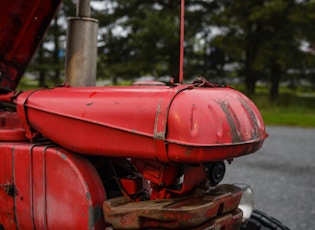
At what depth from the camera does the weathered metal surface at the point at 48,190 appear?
1.73m

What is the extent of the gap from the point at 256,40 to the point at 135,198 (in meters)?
18.8

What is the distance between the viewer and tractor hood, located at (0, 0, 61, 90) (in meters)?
2.39

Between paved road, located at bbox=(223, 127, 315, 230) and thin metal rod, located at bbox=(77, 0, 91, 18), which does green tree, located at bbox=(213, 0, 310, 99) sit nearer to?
paved road, located at bbox=(223, 127, 315, 230)

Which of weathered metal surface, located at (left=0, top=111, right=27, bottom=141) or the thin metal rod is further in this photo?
the thin metal rod

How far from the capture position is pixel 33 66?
20219 millimetres

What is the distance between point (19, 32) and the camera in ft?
8.08

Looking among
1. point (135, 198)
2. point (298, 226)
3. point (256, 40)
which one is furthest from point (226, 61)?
point (135, 198)

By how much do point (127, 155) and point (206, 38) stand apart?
18.8 metres

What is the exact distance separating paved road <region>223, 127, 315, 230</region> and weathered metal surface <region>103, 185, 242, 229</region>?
6.81ft

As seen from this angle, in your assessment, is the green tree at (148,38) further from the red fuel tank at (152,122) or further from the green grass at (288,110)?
the red fuel tank at (152,122)

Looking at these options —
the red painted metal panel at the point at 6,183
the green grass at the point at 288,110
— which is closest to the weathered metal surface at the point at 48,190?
the red painted metal panel at the point at 6,183

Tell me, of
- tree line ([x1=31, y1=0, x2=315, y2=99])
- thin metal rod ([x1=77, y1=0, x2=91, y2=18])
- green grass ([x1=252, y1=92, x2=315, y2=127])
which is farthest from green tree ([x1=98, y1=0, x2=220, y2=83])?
thin metal rod ([x1=77, y1=0, x2=91, y2=18])

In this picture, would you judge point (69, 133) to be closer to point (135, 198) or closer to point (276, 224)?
point (135, 198)

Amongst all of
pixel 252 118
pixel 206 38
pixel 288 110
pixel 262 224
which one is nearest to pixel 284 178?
pixel 262 224
